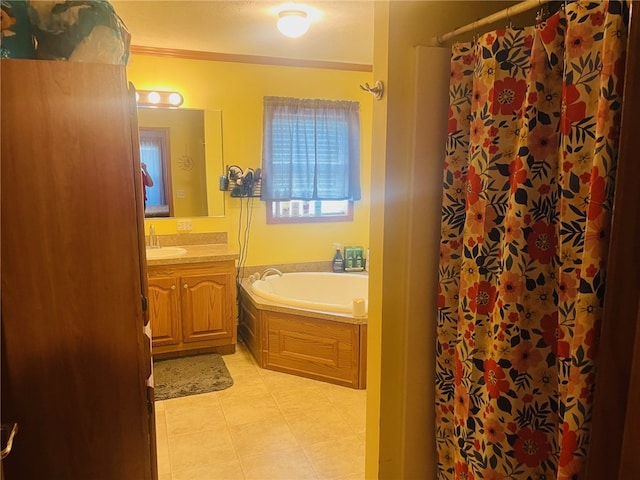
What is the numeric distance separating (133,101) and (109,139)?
159 millimetres

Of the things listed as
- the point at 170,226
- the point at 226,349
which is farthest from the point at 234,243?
the point at 226,349

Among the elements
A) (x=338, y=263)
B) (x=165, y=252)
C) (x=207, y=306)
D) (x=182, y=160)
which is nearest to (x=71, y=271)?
(x=207, y=306)

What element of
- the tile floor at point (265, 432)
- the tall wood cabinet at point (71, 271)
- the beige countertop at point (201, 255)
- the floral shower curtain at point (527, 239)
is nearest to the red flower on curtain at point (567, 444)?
the floral shower curtain at point (527, 239)

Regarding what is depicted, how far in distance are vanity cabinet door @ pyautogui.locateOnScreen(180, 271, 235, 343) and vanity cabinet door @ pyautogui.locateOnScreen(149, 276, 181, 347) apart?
55 millimetres

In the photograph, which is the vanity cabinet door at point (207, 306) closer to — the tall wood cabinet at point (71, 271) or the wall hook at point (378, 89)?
the tall wood cabinet at point (71, 271)

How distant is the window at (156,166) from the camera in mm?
3818

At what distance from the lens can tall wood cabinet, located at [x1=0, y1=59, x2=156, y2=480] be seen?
130 cm

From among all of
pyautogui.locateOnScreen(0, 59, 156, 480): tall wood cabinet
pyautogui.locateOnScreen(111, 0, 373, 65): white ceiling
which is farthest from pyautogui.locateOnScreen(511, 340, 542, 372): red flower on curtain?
pyautogui.locateOnScreen(111, 0, 373, 65): white ceiling

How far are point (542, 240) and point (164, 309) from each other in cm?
290

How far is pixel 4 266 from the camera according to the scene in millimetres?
1312

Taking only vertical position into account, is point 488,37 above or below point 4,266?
above

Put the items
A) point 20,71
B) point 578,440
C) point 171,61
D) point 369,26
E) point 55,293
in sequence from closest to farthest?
point 578,440, point 20,71, point 55,293, point 369,26, point 171,61

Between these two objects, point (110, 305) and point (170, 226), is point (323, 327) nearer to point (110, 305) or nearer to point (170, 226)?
point (170, 226)

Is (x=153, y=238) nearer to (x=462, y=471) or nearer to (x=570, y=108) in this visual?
(x=462, y=471)
